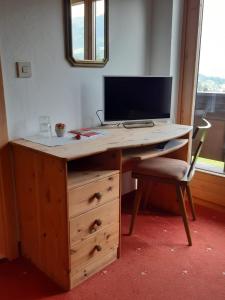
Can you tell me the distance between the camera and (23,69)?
5.90 feet

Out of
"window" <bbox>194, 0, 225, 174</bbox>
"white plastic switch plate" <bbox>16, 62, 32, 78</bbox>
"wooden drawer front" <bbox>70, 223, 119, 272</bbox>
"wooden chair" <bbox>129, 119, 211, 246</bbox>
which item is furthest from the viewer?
"window" <bbox>194, 0, 225, 174</bbox>

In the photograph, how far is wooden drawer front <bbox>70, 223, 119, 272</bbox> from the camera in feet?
5.47

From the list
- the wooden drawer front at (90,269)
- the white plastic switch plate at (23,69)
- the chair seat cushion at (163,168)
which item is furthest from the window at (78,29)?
the wooden drawer front at (90,269)

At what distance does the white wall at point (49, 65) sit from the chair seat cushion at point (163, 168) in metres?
0.54

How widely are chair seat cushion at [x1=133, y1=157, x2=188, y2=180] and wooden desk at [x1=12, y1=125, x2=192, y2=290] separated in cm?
18

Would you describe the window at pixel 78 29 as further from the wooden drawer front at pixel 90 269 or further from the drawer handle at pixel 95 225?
the wooden drawer front at pixel 90 269

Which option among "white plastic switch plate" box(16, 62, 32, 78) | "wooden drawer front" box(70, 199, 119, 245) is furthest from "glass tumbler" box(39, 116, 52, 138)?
"wooden drawer front" box(70, 199, 119, 245)

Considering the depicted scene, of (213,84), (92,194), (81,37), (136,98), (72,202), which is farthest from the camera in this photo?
(213,84)

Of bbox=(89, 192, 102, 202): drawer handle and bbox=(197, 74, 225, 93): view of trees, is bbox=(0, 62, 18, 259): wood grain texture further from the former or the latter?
bbox=(197, 74, 225, 93): view of trees

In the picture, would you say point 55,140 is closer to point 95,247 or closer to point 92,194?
point 92,194

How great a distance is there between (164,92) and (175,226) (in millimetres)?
1118

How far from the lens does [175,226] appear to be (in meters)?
2.39

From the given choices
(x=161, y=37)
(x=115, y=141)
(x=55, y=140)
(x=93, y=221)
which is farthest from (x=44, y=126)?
(x=161, y=37)

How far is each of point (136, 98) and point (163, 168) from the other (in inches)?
23.5
